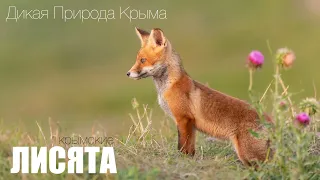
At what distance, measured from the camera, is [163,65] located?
7.01 meters

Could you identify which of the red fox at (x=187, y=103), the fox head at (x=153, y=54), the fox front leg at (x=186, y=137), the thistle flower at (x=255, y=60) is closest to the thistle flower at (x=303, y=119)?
the thistle flower at (x=255, y=60)

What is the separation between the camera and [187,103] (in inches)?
273

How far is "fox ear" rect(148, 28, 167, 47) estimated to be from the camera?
23.0 ft

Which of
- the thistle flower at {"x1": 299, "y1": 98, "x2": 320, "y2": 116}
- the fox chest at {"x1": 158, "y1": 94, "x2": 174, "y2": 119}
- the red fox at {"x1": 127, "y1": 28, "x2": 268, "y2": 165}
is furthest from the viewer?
the fox chest at {"x1": 158, "y1": 94, "x2": 174, "y2": 119}

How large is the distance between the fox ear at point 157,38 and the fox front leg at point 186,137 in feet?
2.45

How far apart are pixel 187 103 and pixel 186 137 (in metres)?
0.31

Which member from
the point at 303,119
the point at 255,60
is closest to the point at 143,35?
the point at 255,60

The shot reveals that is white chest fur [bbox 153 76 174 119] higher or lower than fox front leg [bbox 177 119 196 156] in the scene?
higher

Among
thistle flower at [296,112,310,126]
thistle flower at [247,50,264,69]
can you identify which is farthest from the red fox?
thistle flower at [247,50,264,69]

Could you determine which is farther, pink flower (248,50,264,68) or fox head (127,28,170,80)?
fox head (127,28,170,80)

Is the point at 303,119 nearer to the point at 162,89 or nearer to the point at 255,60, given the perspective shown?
the point at 255,60

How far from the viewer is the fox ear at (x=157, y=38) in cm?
700

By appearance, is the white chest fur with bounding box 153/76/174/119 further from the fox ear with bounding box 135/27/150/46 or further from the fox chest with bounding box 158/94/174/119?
the fox ear with bounding box 135/27/150/46

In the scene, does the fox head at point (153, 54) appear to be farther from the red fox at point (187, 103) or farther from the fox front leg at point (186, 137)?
the fox front leg at point (186, 137)
